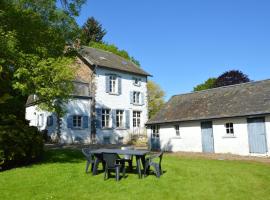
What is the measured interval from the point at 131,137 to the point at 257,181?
848 inches

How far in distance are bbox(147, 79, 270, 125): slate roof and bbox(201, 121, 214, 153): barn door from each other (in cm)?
72

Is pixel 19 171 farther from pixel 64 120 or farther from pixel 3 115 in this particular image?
pixel 64 120

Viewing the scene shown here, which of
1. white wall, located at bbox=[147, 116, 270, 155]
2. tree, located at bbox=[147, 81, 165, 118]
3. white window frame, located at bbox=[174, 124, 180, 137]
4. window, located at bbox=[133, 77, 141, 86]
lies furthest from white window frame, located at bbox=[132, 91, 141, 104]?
tree, located at bbox=[147, 81, 165, 118]

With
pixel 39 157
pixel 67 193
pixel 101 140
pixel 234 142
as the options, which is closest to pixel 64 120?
pixel 101 140

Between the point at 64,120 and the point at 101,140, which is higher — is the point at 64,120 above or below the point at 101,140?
above

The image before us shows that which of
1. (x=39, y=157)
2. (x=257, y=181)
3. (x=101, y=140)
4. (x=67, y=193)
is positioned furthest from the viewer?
(x=101, y=140)

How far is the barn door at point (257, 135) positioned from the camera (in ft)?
59.8

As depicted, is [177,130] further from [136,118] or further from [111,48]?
[111,48]

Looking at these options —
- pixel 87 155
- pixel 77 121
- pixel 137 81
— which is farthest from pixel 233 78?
pixel 87 155

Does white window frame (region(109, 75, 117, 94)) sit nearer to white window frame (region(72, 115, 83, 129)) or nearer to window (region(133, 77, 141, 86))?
window (region(133, 77, 141, 86))

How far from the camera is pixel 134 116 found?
3281 cm

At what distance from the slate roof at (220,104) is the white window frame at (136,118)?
647cm

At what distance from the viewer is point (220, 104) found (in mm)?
22109

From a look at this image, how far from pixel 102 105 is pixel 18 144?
56.5 ft
